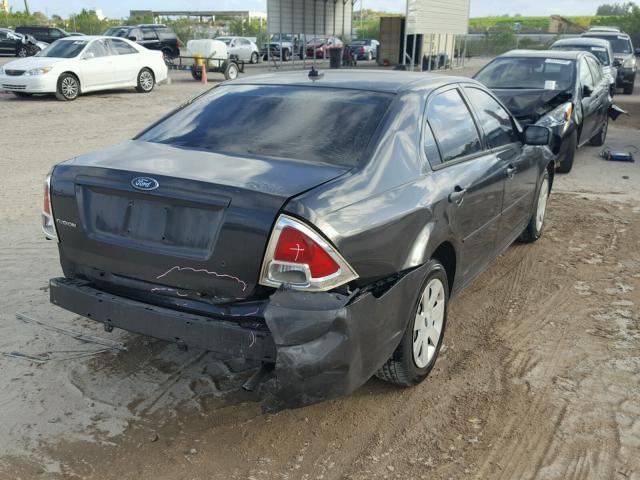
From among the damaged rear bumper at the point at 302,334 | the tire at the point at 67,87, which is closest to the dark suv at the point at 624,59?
the tire at the point at 67,87

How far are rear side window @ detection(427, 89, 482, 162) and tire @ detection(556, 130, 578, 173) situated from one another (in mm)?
4936

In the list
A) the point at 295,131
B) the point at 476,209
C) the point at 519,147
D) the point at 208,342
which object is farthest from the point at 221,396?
the point at 519,147

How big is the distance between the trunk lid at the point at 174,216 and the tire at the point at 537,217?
11.0 feet

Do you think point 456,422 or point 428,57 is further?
point 428,57

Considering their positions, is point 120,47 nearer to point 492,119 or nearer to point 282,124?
point 492,119

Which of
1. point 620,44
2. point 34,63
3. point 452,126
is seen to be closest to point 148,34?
point 34,63

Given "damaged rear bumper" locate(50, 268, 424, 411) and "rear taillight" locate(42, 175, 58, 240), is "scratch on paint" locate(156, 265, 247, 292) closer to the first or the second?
"damaged rear bumper" locate(50, 268, 424, 411)

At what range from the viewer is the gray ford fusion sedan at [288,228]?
2846mm

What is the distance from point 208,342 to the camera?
9.63ft

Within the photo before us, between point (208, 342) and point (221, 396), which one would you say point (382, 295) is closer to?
point (208, 342)

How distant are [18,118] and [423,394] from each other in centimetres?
1256

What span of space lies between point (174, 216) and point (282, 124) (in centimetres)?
101

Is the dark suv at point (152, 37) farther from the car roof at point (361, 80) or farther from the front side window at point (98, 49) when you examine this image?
the car roof at point (361, 80)

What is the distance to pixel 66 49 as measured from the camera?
54.7ft
